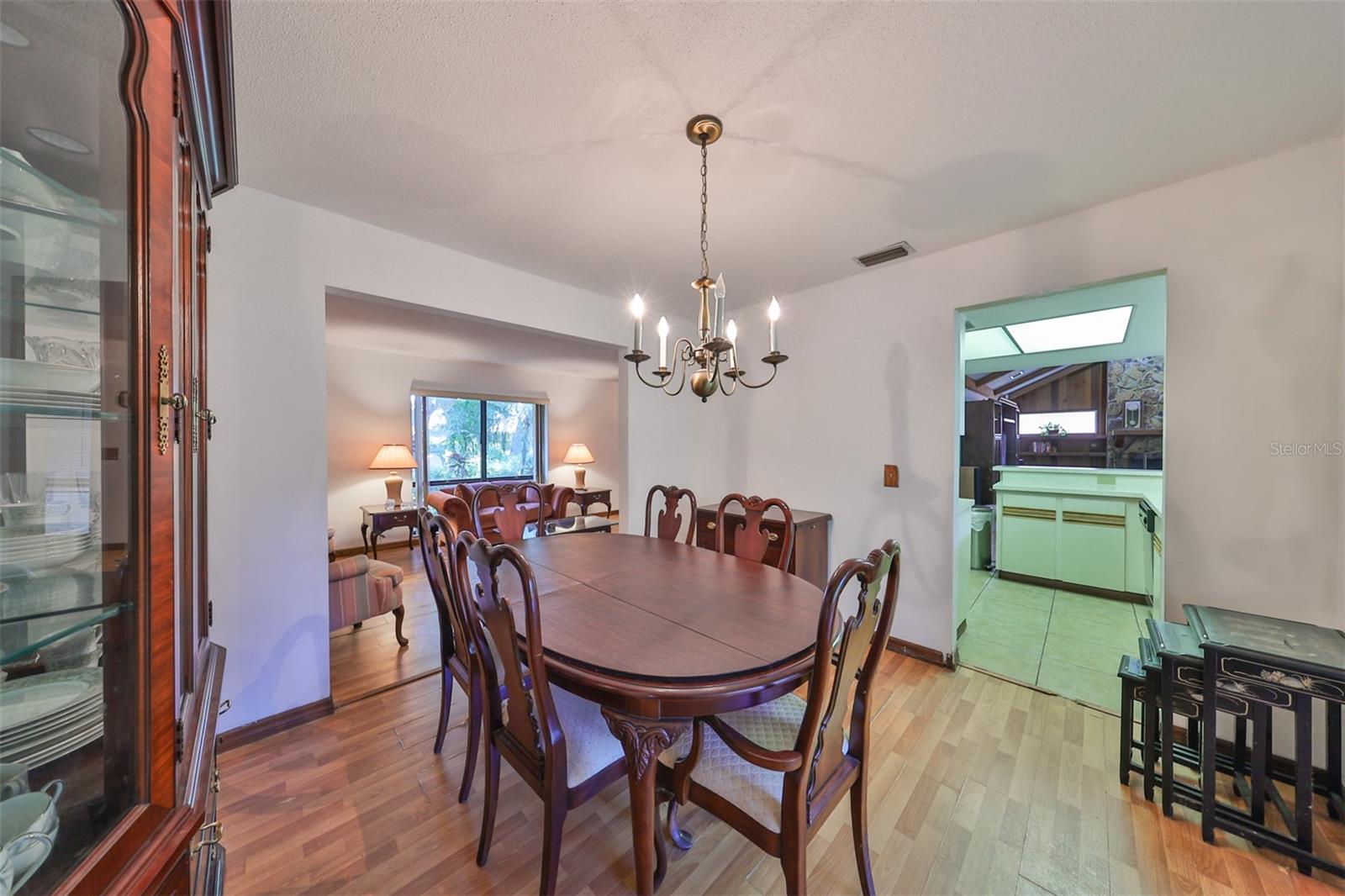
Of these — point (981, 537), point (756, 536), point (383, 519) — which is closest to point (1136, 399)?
point (981, 537)

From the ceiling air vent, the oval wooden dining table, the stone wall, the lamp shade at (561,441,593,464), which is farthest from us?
the lamp shade at (561,441,593,464)

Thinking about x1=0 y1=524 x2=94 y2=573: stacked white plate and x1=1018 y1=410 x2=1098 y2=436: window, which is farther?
x1=1018 y1=410 x2=1098 y2=436: window

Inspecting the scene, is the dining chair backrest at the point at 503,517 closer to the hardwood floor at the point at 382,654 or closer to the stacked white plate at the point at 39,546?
the hardwood floor at the point at 382,654

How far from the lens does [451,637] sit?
1.86 metres

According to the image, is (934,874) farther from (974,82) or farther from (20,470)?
Result: (974,82)

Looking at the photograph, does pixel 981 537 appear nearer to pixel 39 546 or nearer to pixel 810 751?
pixel 810 751

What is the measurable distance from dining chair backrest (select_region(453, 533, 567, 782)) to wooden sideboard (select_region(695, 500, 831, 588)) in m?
1.74

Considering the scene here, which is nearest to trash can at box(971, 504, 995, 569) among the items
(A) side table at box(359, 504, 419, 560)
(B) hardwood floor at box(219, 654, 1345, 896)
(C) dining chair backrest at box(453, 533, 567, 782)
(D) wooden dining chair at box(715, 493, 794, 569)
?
(B) hardwood floor at box(219, 654, 1345, 896)

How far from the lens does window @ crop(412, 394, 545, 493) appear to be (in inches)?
227

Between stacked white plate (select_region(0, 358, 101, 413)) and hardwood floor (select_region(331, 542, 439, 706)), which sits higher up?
stacked white plate (select_region(0, 358, 101, 413))

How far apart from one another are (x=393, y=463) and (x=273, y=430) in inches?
132

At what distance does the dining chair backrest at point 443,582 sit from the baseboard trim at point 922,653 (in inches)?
90.2

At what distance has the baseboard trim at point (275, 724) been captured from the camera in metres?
1.96

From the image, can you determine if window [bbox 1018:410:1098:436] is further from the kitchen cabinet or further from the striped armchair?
the striped armchair
